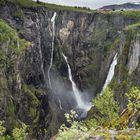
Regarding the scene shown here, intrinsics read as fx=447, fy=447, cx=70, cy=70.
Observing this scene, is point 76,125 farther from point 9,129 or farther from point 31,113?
point 31,113


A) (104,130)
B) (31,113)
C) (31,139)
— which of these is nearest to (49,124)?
(31,113)

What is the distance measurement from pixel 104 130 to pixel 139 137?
2770 mm

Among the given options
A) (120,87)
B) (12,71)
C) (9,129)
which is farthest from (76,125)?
(12,71)

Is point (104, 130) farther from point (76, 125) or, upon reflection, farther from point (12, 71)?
point (12, 71)

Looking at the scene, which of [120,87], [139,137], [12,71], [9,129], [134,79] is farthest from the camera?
[12,71]

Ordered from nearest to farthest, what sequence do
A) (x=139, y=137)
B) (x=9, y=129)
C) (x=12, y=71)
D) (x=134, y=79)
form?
(x=139, y=137)
(x=134, y=79)
(x=9, y=129)
(x=12, y=71)

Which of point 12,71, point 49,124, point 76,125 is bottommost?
point 76,125

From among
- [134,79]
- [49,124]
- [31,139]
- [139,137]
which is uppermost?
[49,124]

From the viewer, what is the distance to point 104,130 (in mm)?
30250

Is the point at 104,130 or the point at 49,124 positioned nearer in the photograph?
the point at 104,130

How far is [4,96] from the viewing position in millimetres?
183500

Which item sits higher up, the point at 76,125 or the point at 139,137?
the point at 76,125

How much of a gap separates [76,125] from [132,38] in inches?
5097

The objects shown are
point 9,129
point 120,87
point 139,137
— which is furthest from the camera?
point 9,129
